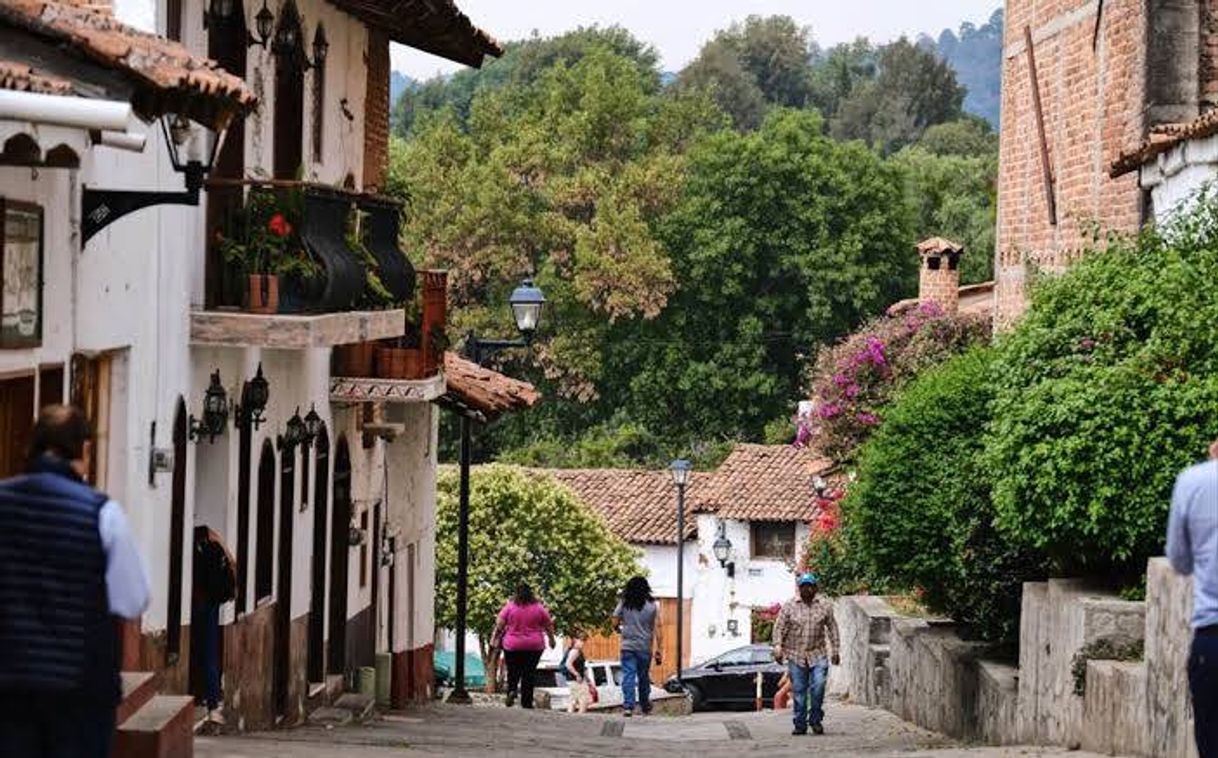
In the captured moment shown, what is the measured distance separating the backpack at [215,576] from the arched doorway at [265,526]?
252 centimetres

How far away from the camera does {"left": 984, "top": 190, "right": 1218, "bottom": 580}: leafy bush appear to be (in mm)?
17188

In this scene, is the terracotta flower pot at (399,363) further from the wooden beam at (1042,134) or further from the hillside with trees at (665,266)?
the hillside with trees at (665,266)

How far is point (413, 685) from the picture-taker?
106ft

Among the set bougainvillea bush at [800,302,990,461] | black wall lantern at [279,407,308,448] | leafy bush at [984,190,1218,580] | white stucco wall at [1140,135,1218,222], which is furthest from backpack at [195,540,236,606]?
bougainvillea bush at [800,302,990,461]

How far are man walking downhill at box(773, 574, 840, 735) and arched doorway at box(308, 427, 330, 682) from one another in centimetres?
415

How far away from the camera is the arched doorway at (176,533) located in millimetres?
18078

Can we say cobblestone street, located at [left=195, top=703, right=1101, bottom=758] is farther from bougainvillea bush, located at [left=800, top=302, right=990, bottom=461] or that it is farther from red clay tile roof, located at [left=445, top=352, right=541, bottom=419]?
bougainvillea bush, located at [left=800, top=302, right=990, bottom=461]

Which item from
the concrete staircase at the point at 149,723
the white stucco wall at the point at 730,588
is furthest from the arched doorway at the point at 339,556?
the white stucco wall at the point at 730,588

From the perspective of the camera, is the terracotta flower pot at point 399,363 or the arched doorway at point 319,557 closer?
the terracotta flower pot at point 399,363

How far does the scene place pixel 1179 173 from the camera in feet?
70.1

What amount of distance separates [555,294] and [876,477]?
60.5 meters

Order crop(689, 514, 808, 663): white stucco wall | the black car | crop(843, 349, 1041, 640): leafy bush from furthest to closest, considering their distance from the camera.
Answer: crop(689, 514, 808, 663): white stucco wall < the black car < crop(843, 349, 1041, 640): leafy bush

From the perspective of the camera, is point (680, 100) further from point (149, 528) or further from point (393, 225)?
point (149, 528)

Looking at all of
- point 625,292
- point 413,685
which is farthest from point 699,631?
point 413,685
